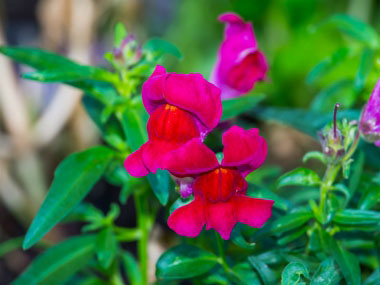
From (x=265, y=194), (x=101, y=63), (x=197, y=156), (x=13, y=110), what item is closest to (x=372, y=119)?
(x=265, y=194)

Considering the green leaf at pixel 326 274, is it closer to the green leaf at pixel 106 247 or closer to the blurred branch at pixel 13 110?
the green leaf at pixel 106 247

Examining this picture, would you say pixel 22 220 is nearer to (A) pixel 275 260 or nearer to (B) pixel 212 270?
(B) pixel 212 270

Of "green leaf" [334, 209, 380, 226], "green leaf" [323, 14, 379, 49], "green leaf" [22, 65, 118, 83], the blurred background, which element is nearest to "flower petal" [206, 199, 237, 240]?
"green leaf" [334, 209, 380, 226]

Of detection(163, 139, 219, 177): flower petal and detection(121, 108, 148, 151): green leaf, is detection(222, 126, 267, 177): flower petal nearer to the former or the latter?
detection(163, 139, 219, 177): flower petal

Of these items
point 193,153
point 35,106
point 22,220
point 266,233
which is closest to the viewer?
point 193,153

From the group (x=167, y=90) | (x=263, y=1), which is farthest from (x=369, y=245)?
(x=263, y=1)

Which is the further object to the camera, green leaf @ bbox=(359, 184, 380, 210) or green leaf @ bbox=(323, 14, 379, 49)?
green leaf @ bbox=(323, 14, 379, 49)

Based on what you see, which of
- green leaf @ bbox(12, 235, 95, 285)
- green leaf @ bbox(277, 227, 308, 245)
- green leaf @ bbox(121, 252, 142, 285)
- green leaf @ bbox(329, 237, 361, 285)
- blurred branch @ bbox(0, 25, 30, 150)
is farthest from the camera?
blurred branch @ bbox(0, 25, 30, 150)
